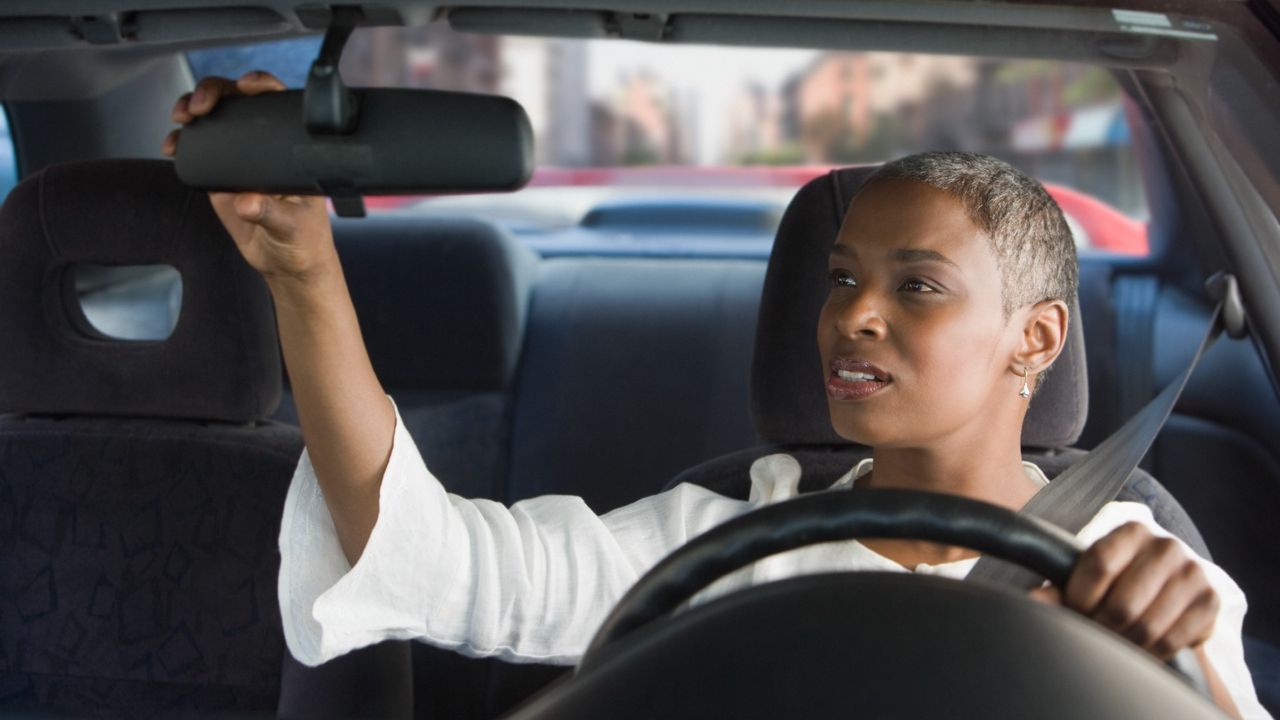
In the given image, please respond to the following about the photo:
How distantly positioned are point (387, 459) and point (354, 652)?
0.49 meters

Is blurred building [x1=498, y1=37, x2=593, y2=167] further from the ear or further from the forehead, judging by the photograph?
the ear

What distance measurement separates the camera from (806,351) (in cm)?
186

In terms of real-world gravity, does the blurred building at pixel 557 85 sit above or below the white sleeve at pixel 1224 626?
below

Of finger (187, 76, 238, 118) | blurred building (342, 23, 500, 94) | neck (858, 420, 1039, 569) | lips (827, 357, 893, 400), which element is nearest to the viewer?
finger (187, 76, 238, 118)

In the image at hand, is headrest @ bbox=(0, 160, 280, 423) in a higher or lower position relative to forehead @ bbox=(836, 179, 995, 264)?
lower

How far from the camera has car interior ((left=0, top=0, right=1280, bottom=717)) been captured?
169 centimetres

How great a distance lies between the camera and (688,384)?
273 centimetres

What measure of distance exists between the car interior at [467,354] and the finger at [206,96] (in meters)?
0.18

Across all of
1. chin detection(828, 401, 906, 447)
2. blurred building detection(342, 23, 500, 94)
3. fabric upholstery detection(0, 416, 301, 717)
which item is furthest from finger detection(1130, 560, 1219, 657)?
blurred building detection(342, 23, 500, 94)

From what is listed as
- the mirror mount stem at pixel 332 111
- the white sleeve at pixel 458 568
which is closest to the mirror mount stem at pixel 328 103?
the mirror mount stem at pixel 332 111

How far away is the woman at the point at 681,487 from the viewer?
4.76ft

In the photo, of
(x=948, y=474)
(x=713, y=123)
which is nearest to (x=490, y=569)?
(x=948, y=474)

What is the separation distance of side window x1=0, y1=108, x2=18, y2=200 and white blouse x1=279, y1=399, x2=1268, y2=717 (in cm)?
133

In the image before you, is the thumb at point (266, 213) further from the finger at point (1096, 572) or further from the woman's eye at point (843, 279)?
the finger at point (1096, 572)
